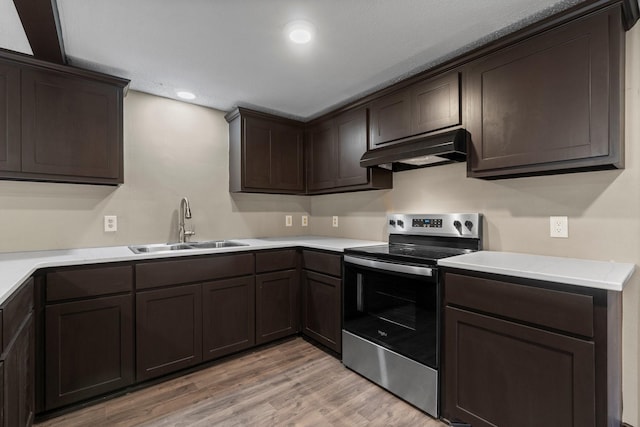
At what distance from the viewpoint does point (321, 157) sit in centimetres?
317

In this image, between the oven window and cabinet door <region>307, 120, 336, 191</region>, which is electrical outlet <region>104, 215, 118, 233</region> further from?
the oven window

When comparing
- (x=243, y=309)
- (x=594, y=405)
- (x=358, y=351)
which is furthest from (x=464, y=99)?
(x=243, y=309)

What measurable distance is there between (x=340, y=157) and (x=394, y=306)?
149cm

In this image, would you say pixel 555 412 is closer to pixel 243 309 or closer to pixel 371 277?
pixel 371 277

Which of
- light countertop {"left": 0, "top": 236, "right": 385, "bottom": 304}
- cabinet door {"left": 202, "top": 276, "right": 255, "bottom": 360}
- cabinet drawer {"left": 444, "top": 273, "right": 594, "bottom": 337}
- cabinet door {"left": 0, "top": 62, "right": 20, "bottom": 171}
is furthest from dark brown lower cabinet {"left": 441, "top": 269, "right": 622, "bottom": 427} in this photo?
cabinet door {"left": 0, "top": 62, "right": 20, "bottom": 171}

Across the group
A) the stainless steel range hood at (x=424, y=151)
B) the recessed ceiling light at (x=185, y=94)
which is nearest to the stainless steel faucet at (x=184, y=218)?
the recessed ceiling light at (x=185, y=94)

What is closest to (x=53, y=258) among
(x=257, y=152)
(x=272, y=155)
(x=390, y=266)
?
(x=257, y=152)

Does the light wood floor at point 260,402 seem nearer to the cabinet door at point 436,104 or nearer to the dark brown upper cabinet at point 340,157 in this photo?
the dark brown upper cabinet at point 340,157

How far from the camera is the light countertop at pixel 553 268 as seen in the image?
1229 mm

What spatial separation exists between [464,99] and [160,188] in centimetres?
251

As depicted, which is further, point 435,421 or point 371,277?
point 371,277

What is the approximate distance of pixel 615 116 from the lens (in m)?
1.43

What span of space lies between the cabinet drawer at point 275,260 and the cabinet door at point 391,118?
1201 millimetres

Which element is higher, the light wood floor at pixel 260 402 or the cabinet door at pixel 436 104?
the cabinet door at pixel 436 104
